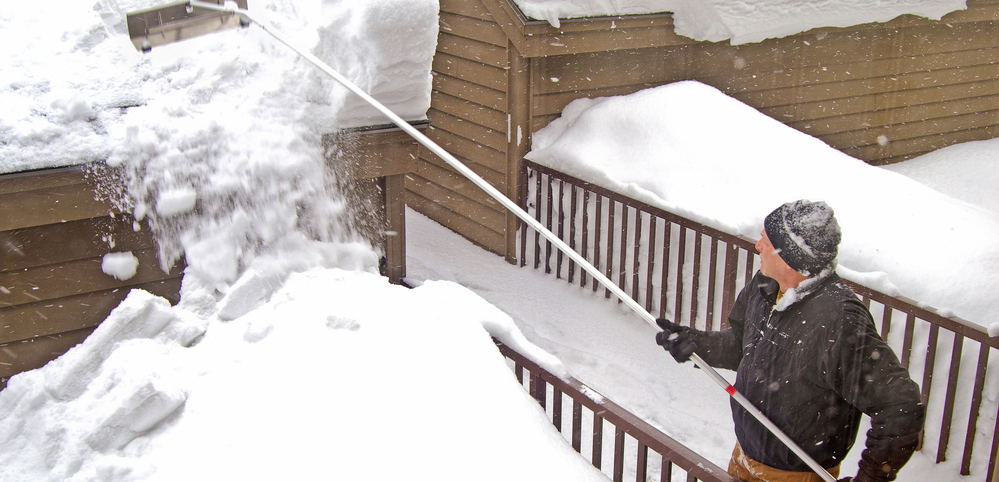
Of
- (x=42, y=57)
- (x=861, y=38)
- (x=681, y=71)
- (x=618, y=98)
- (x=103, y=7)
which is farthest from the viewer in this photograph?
(x=861, y=38)

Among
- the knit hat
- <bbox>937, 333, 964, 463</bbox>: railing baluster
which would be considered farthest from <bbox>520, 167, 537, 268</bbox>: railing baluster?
the knit hat

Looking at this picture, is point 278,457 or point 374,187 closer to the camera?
point 278,457

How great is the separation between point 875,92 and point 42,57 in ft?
24.4

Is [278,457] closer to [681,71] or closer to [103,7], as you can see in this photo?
[103,7]

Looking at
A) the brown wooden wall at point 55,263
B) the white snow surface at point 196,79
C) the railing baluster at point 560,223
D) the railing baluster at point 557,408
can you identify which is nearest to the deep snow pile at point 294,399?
the railing baluster at point 557,408

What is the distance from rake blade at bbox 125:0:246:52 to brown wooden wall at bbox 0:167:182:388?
712 mm

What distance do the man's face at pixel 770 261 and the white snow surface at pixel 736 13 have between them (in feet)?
11.2

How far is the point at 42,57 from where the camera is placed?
148 inches

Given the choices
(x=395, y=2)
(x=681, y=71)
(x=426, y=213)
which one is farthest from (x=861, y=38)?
(x=395, y=2)

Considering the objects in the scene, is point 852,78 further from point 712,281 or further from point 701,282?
point 712,281

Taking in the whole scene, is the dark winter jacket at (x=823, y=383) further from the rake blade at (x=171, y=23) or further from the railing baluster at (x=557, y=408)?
the rake blade at (x=171, y=23)

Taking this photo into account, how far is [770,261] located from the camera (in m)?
2.44

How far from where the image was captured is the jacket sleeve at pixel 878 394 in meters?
2.11

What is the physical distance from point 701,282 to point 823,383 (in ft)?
8.20
